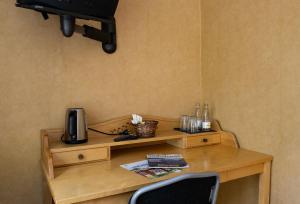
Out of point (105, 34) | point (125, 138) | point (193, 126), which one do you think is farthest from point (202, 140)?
point (105, 34)

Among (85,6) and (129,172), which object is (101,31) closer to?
(85,6)

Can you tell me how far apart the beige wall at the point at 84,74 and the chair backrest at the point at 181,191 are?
0.82 m

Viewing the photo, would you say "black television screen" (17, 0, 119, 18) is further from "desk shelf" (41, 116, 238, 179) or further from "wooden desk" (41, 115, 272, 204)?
"wooden desk" (41, 115, 272, 204)

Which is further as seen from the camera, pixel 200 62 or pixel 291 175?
pixel 200 62

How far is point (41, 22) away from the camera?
61.2 inches

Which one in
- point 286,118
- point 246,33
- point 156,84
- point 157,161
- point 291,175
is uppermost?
point 246,33

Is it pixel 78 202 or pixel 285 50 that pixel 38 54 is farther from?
pixel 285 50

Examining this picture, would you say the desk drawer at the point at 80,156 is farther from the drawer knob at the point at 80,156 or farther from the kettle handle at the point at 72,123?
the kettle handle at the point at 72,123

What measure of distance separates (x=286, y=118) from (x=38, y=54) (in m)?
1.54

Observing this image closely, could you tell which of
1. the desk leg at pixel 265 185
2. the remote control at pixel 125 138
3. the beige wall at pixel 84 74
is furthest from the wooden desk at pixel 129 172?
the beige wall at pixel 84 74

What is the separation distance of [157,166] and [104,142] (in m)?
0.36

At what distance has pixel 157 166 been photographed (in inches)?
54.2

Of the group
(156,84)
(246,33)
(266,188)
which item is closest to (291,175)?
(266,188)

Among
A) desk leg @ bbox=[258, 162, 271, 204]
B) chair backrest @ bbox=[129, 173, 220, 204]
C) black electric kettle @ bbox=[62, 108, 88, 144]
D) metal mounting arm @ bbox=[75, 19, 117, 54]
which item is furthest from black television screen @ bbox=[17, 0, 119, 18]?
desk leg @ bbox=[258, 162, 271, 204]
